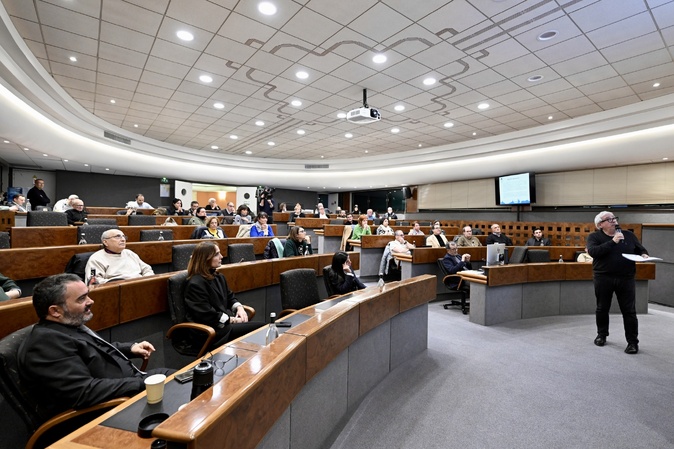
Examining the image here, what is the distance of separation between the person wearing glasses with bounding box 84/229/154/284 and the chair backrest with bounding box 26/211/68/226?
2.56m

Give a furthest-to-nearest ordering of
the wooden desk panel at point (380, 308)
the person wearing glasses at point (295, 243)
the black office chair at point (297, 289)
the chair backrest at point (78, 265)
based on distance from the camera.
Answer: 1. the person wearing glasses at point (295, 243)
2. the black office chair at point (297, 289)
3. the chair backrest at point (78, 265)
4. the wooden desk panel at point (380, 308)

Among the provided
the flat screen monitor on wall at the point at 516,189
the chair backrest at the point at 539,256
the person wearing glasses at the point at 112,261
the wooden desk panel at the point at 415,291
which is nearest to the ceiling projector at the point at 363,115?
the wooden desk panel at the point at 415,291

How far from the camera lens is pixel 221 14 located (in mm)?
3715

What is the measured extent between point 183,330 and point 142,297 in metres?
0.37

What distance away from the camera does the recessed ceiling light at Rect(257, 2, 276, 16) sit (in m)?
3.51

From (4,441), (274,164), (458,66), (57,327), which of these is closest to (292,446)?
(57,327)

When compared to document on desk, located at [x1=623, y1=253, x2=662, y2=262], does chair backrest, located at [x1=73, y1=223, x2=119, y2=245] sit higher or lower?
higher

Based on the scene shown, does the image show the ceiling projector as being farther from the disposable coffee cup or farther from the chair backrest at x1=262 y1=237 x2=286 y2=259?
the disposable coffee cup

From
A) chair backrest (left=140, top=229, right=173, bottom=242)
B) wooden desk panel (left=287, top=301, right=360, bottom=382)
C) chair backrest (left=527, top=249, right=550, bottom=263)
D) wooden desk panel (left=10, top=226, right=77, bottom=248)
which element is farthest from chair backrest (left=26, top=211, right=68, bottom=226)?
chair backrest (left=527, top=249, right=550, bottom=263)

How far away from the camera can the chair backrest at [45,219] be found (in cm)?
455

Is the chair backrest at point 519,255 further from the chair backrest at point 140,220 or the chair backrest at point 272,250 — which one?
the chair backrest at point 140,220

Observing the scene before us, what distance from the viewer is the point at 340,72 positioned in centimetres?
515

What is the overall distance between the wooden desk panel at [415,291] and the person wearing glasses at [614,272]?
70.2 inches

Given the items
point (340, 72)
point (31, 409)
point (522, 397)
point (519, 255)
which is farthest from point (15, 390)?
point (519, 255)
